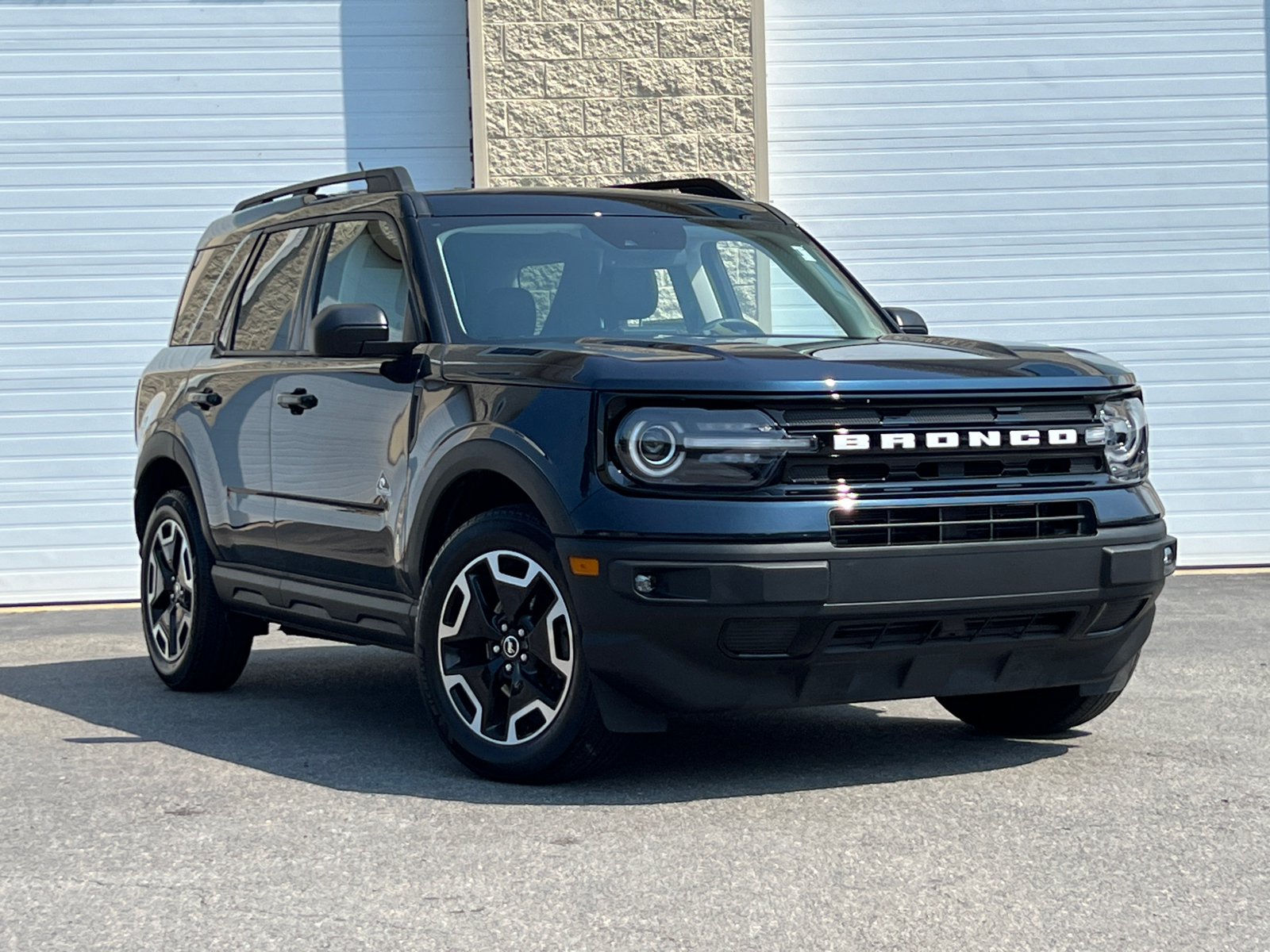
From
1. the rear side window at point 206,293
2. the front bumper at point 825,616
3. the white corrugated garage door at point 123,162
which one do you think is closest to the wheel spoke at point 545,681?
the front bumper at point 825,616

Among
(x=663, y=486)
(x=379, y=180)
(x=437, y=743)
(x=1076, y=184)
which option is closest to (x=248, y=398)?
(x=379, y=180)

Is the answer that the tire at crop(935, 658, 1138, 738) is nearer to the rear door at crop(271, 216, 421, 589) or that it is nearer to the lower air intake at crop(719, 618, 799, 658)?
the lower air intake at crop(719, 618, 799, 658)

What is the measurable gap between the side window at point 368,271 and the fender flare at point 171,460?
3.63 ft

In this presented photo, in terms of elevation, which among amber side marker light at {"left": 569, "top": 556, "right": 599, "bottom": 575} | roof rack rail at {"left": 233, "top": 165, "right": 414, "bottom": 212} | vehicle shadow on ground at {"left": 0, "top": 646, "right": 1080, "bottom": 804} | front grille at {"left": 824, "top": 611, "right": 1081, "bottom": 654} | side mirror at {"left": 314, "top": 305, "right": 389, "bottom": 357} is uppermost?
roof rack rail at {"left": 233, "top": 165, "right": 414, "bottom": 212}

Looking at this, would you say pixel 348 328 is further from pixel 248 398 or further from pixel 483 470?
pixel 248 398

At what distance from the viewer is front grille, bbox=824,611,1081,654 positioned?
499 centimetres

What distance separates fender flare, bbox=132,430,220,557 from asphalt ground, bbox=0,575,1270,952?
29.0 inches

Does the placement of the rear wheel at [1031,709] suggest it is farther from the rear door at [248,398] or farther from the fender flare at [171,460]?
the fender flare at [171,460]

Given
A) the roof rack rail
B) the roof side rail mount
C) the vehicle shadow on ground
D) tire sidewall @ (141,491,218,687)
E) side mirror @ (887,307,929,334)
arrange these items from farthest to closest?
tire sidewall @ (141,491,218,687) → the roof side rail mount → side mirror @ (887,307,929,334) → the roof rack rail → the vehicle shadow on ground

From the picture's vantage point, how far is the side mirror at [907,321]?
21.7ft

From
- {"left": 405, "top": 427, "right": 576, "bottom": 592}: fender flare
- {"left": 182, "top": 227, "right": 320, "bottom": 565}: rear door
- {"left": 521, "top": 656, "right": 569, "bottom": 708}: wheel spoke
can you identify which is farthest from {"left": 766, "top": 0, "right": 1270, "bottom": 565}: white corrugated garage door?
{"left": 521, "top": 656, "right": 569, "bottom": 708}: wheel spoke

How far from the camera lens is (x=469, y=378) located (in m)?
5.50

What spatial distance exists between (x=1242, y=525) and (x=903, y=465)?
811 cm

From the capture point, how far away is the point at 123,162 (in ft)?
39.7
